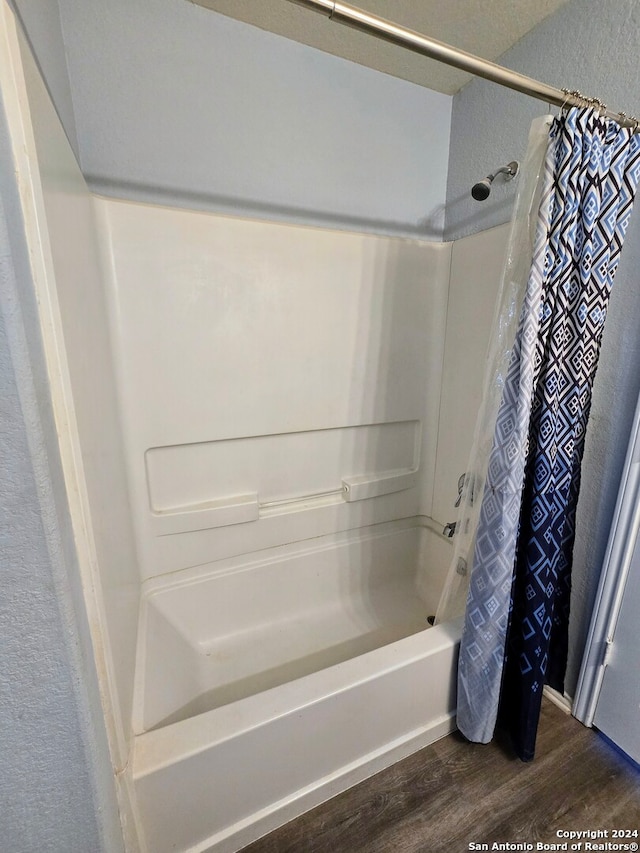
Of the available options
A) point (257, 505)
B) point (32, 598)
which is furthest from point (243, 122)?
point (32, 598)

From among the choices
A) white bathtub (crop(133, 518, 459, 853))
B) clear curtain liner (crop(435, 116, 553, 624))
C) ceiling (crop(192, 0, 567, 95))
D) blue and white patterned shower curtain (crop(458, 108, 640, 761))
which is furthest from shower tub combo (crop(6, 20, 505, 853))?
ceiling (crop(192, 0, 567, 95))

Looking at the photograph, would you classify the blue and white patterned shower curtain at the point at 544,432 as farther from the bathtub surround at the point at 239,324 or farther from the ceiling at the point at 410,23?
the ceiling at the point at 410,23

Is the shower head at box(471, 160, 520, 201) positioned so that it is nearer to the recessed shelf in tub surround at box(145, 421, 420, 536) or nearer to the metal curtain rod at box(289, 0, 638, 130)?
the metal curtain rod at box(289, 0, 638, 130)

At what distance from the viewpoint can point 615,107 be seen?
1.00 m

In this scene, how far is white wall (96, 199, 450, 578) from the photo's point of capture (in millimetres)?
1201

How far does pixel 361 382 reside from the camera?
154cm

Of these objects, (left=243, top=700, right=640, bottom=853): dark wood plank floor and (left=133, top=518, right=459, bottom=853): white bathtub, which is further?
(left=243, top=700, right=640, bottom=853): dark wood plank floor

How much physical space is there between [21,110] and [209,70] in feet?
3.72

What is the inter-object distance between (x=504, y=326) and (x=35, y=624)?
112 centimetres

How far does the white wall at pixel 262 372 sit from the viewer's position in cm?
120

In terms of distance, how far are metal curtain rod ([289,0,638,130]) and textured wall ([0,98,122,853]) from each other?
629mm

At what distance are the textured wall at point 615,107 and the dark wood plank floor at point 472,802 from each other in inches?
9.6

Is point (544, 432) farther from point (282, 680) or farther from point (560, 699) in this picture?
point (282, 680)

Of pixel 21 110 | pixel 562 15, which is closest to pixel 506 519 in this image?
pixel 21 110
